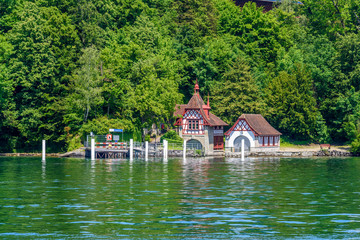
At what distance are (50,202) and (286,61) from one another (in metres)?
77.1

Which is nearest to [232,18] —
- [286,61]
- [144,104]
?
[286,61]

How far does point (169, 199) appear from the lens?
3366 centimetres

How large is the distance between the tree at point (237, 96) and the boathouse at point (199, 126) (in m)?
2.06

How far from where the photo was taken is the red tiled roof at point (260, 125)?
92000mm

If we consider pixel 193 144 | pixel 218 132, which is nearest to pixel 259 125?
pixel 218 132

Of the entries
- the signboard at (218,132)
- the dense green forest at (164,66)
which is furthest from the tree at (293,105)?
the signboard at (218,132)

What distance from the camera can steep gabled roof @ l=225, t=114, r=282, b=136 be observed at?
301 feet

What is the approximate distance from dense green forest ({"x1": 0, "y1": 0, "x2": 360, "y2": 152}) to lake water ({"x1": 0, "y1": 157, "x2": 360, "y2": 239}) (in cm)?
3787

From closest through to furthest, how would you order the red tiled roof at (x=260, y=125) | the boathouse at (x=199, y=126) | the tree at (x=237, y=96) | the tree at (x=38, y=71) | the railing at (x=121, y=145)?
the railing at (x=121, y=145) < the tree at (x=38, y=71) < the red tiled roof at (x=260, y=125) < the boathouse at (x=199, y=126) < the tree at (x=237, y=96)

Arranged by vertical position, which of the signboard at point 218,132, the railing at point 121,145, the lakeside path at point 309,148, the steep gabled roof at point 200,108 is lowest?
the lakeside path at point 309,148

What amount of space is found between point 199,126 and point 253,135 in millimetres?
7915

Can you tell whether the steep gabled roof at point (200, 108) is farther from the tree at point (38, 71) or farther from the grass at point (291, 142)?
the tree at point (38, 71)

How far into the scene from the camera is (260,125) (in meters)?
93.4

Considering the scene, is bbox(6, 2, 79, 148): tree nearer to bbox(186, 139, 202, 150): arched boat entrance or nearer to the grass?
bbox(186, 139, 202, 150): arched boat entrance
